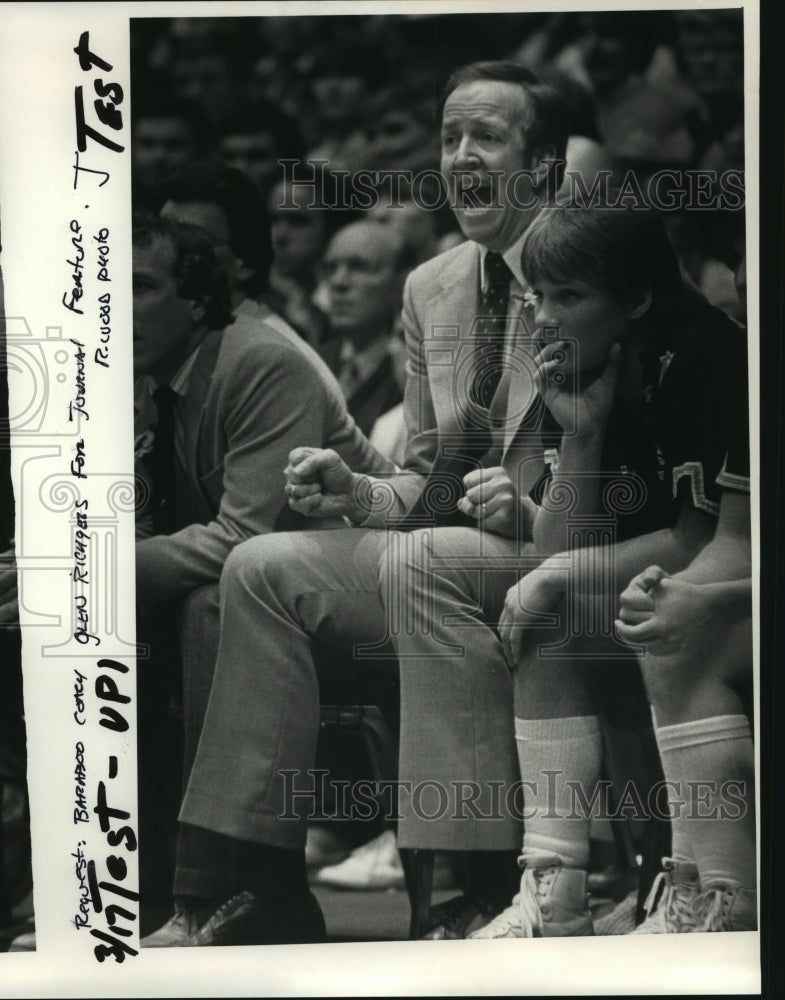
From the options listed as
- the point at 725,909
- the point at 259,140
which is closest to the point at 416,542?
the point at 259,140

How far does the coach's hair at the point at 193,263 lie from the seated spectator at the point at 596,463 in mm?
738

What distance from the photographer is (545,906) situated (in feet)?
9.27

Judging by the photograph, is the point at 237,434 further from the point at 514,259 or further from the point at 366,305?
the point at 514,259

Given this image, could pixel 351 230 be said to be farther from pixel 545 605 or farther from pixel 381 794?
pixel 381 794

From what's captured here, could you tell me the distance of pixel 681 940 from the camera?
285cm

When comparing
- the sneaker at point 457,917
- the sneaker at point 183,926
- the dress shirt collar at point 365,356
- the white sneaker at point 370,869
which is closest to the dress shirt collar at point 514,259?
the dress shirt collar at point 365,356

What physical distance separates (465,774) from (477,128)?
1.55 m

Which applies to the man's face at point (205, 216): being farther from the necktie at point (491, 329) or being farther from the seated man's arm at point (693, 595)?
the seated man's arm at point (693, 595)

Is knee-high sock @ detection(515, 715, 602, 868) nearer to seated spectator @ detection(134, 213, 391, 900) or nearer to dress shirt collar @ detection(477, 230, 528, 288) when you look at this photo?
seated spectator @ detection(134, 213, 391, 900)

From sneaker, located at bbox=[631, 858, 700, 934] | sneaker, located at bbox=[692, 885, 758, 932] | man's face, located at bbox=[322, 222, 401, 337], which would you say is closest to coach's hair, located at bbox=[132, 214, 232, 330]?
man's face, located at bbox=[322, 222, 401, 337]

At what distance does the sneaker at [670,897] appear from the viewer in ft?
9.30

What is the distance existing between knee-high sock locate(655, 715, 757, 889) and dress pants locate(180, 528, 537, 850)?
0.41 metres

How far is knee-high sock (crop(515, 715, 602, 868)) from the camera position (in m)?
2.80

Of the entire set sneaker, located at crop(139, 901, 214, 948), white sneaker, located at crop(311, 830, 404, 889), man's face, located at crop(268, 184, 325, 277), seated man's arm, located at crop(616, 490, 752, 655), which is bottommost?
sneaker, located at crop(139, 901, 214, 948)
